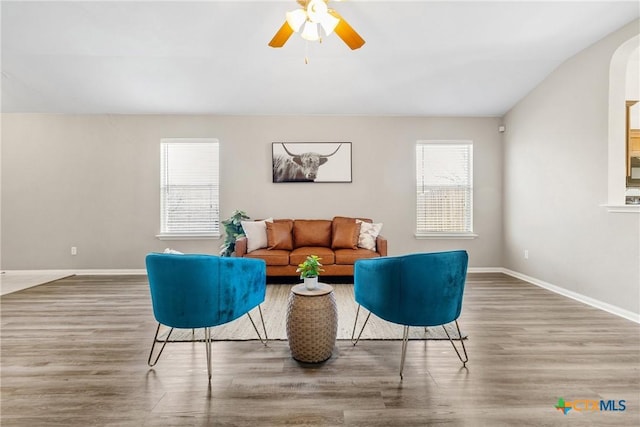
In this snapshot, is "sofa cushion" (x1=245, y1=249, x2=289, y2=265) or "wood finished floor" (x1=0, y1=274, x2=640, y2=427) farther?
"sofa cushion" (x1=245, y1=249, x2=289, y2=265)

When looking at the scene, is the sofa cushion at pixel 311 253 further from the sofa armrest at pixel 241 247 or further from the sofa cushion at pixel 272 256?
the sofa armrest at pixel 241 247

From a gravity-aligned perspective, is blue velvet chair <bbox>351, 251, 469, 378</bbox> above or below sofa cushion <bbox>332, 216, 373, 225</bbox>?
below

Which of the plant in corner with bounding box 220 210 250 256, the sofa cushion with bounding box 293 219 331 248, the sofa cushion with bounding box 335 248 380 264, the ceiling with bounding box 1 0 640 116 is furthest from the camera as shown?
the sofa cushion with bounding box 293 219 331 248

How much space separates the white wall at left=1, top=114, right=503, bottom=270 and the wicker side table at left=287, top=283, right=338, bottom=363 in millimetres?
3071

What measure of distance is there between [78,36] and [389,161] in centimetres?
451

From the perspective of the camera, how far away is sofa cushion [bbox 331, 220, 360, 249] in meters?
4.56

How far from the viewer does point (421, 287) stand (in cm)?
194

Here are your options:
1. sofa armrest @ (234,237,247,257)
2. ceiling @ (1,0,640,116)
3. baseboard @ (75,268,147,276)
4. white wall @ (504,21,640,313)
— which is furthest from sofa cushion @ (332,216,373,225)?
baseboard @ (75,268,147,276)

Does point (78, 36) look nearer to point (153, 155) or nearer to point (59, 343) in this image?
point (153, 155)

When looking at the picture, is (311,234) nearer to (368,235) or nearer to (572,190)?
(368,235)


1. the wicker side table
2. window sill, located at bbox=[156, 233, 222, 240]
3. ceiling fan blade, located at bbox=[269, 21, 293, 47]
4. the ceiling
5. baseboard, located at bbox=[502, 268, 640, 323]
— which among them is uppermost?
the ceiling

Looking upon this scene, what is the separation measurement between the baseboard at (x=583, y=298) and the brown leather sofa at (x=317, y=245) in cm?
220

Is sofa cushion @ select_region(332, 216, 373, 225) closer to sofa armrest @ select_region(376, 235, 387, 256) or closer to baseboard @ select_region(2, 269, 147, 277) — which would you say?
sofa armrest @ select_region(376, 235, 387, 256)

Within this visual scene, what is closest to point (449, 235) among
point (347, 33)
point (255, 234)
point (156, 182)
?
point (255, 234)
